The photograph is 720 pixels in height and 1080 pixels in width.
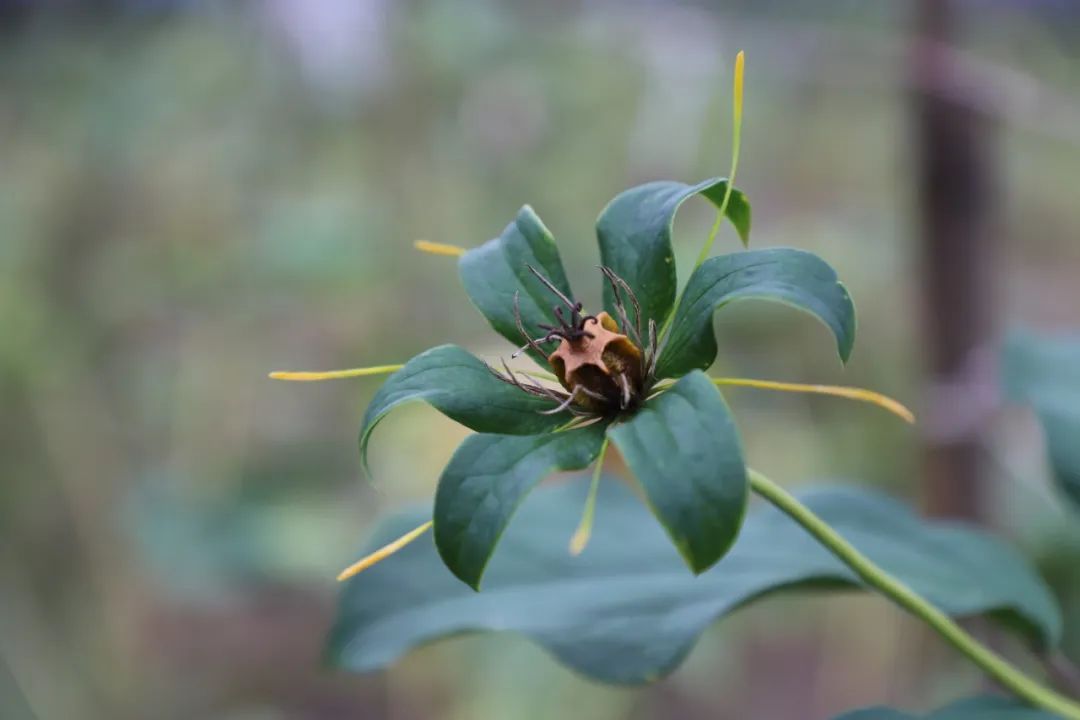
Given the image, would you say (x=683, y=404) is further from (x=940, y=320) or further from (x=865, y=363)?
(x=865, y=363)

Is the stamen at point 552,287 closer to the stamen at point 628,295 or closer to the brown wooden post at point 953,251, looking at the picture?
the stamen at point 628,295

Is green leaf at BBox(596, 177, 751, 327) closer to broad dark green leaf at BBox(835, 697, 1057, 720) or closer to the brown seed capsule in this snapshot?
the brown seed capsule

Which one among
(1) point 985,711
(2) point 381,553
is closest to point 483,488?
(2) point 381,553

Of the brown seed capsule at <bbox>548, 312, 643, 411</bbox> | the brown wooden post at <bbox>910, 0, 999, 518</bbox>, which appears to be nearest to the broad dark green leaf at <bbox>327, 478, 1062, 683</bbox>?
the brown seed capsule at <bbox>548, 312, 643, 411</bbox>

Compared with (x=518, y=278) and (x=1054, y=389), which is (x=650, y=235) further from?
(x=1054, y=389)

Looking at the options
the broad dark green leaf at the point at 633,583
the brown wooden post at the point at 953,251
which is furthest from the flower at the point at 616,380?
the brown wooden post at the point at 953,251

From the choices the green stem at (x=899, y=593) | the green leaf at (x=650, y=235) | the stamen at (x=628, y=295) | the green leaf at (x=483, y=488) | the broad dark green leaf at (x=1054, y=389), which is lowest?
the broad dark green leaf at (x=1054, y=389)

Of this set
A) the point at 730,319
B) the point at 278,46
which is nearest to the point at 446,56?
the point at 278,46
